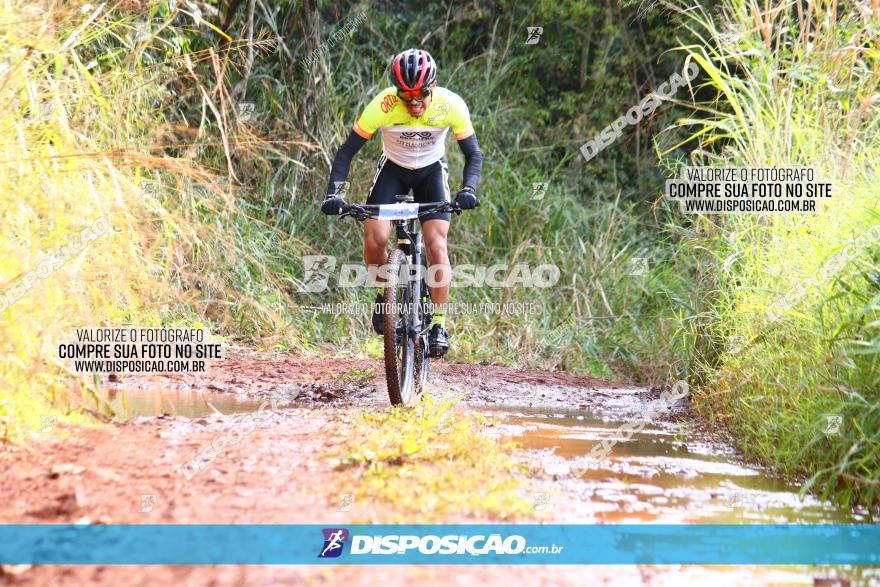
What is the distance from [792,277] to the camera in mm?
5379

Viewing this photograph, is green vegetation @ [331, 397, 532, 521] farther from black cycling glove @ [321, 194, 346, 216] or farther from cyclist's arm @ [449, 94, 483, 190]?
cyclist's arm @ [449, 94, 483, 190]

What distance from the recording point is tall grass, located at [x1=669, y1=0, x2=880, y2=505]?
4500mm

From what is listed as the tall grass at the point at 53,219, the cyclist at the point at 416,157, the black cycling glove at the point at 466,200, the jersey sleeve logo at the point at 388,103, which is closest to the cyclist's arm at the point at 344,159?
the cyclist at the point at 416,157

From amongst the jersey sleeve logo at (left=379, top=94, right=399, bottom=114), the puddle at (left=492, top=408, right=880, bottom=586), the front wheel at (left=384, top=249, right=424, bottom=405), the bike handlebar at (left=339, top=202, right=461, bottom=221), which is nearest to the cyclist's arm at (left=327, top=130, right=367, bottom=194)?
the jersey sleeve logo at (left=379, top=94, right=399, bottom=114)

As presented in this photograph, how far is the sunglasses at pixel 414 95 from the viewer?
6.37m

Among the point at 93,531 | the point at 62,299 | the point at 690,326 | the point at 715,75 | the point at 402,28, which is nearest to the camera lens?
the point at 93,531

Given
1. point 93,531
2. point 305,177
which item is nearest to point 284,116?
point 305,177

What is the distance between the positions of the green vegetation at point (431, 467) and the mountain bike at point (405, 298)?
541 millimetres

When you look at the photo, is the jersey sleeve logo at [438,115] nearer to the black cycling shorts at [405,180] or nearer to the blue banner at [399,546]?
the black cycling shorts at [405,180]

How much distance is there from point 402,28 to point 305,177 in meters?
3.16

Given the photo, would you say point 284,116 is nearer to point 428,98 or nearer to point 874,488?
point 428,98

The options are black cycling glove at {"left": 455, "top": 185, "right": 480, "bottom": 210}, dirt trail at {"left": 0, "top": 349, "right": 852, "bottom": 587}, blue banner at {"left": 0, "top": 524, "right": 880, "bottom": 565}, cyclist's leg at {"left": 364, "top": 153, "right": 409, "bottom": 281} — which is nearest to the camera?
dirt trail at {"left": 0, "top": 349, "right": 852, "bottom": 587}

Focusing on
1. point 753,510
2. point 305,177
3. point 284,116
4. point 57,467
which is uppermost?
point 284,116

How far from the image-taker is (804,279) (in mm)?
5168
